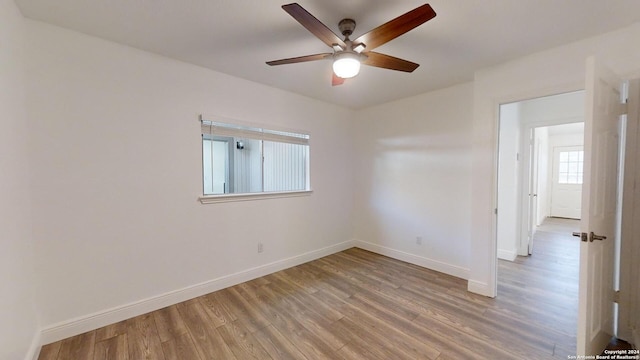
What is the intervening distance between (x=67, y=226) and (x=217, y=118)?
5.06 ft

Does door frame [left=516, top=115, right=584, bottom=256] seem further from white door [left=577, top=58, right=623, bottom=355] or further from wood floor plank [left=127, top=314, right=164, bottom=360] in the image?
wood floor plank [left=127, top=314, right=164, bottom=360]

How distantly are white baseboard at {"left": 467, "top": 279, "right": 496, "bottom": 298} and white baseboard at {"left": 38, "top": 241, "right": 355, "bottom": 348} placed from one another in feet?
6.82

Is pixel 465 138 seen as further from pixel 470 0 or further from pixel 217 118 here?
pixel 217 118

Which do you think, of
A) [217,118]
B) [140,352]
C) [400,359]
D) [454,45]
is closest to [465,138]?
[454,45]

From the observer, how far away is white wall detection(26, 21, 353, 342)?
1886mm

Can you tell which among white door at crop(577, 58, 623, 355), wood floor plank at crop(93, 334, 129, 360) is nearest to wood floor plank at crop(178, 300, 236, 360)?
wood floor plank at crop(93, 334, 129, 360)

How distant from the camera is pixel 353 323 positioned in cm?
214

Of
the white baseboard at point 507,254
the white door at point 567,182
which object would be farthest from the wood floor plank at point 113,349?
the white door at point 567,182

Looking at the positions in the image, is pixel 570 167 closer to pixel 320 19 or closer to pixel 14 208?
pixel 320 19

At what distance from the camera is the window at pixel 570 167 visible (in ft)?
21.6

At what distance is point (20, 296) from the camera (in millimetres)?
1582

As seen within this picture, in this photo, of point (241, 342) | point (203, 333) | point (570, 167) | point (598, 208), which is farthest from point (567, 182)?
point (203, 333)

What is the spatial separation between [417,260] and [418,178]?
1.15m

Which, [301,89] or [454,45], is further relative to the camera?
[301,89]
